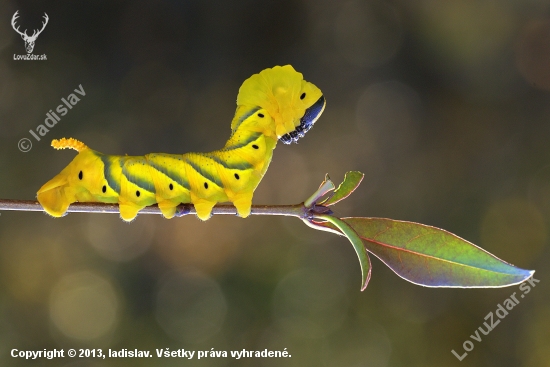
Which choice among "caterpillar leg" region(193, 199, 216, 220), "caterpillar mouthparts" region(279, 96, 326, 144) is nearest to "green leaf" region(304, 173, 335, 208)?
"caterpillar leg" region(193, 199, 216, 220)

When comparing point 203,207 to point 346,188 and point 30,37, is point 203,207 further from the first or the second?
point 30,37

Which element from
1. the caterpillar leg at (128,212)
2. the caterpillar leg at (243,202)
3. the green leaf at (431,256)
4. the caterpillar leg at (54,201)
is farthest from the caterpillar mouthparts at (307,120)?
the caterpillar leg at (54,201)

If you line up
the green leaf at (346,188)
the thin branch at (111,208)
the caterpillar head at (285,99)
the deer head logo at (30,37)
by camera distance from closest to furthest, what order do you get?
the thin branch at (111,208), the green leaf at (346,188), the caterpillar head at (285,99), the deer head logo at (30,37)

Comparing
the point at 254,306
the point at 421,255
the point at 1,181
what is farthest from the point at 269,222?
the point at 421,255

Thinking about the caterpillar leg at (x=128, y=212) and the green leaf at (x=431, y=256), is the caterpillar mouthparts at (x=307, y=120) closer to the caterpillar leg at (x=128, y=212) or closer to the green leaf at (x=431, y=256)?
the green leaf at (x=431, y=256)

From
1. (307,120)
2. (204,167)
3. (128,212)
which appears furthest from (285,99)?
(128,212)
